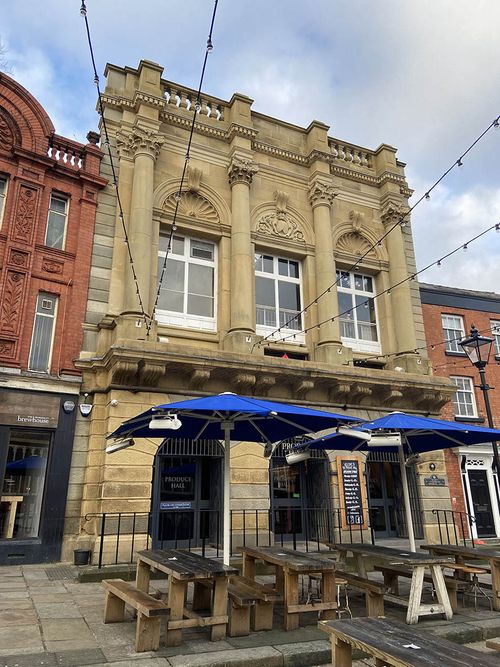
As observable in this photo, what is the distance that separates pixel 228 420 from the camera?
23.8 feet

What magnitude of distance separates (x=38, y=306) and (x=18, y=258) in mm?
1273

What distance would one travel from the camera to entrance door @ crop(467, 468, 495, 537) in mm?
17672

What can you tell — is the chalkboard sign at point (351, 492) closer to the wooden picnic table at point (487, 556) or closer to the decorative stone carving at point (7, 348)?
the wooden picnic table at point (487, 556)

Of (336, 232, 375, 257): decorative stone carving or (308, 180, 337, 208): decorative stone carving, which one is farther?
(336, 232, 375, 257): decorative stone carving

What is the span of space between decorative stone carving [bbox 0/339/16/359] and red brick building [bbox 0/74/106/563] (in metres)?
0.02

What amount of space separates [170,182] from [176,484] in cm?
856

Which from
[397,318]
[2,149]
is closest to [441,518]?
[397,318]

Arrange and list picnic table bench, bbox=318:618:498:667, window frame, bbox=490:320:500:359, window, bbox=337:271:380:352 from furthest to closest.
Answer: window frame, bbox=490:320:500:359
window, bbox=337:271:380:352
picnic table bench, bbox=318:618:498:667

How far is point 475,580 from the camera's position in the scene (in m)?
7.81

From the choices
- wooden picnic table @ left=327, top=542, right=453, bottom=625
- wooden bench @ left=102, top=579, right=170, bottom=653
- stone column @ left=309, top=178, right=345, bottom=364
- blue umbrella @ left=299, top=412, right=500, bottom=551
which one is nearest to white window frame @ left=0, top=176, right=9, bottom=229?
stone column @ left=309, top=178, right=345, bottom=364

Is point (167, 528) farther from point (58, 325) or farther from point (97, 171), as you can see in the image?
point (97, 171)

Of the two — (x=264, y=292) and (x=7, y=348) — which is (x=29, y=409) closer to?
(x=7, y=348)

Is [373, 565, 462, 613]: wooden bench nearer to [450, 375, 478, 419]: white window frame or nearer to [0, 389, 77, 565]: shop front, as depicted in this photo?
[0, 389, 77, 565]: shop front

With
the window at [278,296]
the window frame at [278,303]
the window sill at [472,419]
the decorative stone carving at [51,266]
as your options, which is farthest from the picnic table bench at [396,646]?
the window sill at [472,419]
